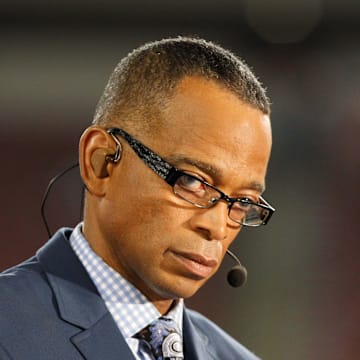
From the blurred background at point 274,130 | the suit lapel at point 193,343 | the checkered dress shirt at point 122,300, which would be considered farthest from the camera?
the blurred background at point 274,130

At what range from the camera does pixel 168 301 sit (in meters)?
1.37

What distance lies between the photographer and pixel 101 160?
130 centimetres

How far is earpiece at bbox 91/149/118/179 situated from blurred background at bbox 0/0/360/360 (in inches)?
63.7

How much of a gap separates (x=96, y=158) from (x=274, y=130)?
1811 millimetres

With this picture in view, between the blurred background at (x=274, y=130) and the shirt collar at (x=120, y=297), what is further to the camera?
the blurred background at (x=274, y=130)

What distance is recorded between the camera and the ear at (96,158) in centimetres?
130

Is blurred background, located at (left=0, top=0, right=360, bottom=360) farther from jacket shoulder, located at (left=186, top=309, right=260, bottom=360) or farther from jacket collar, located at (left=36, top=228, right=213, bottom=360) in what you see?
jacket collar, located at (left=36, top=228, right=213, bottom=360)

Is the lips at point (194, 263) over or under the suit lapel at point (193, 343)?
over

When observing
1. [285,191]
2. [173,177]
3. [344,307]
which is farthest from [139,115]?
[344,307]

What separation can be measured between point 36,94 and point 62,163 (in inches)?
10.7

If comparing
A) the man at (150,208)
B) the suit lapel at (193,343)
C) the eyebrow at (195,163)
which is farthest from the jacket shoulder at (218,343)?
the eyebrow at (195,163)

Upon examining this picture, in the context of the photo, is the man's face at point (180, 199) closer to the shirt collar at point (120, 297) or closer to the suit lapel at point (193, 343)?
the shirt collar at point (120, 297)

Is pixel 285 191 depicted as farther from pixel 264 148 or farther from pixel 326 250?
pixel 264 148

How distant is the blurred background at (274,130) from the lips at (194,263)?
1699 mm
